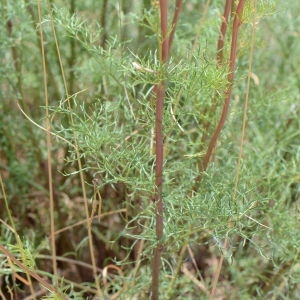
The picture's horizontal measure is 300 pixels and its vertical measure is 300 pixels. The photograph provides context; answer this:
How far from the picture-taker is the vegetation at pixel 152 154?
0.70 metres

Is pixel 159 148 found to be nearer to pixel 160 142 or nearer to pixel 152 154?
pixel 160 142

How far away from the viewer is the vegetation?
0.70m

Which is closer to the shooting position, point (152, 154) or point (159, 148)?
point (159, 148)

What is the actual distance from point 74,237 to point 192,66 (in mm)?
673

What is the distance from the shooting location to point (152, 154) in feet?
2.62

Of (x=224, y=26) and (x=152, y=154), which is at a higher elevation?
(x=224, y=26)

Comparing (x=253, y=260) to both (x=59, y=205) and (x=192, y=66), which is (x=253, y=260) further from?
(x=192, y=66)

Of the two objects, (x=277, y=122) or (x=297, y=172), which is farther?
(x=277, y=122)

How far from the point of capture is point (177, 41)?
98cm

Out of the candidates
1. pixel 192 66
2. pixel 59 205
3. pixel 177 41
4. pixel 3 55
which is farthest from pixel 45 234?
pixel 192 66

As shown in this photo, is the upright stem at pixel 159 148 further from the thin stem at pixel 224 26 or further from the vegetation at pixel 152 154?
the thin stem at pixel 224 26

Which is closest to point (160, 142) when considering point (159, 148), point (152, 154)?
point (159, 148)

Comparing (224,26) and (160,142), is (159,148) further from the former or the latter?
(224,26)

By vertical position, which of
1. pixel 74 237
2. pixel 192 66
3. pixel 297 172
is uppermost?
pixel 192 66
